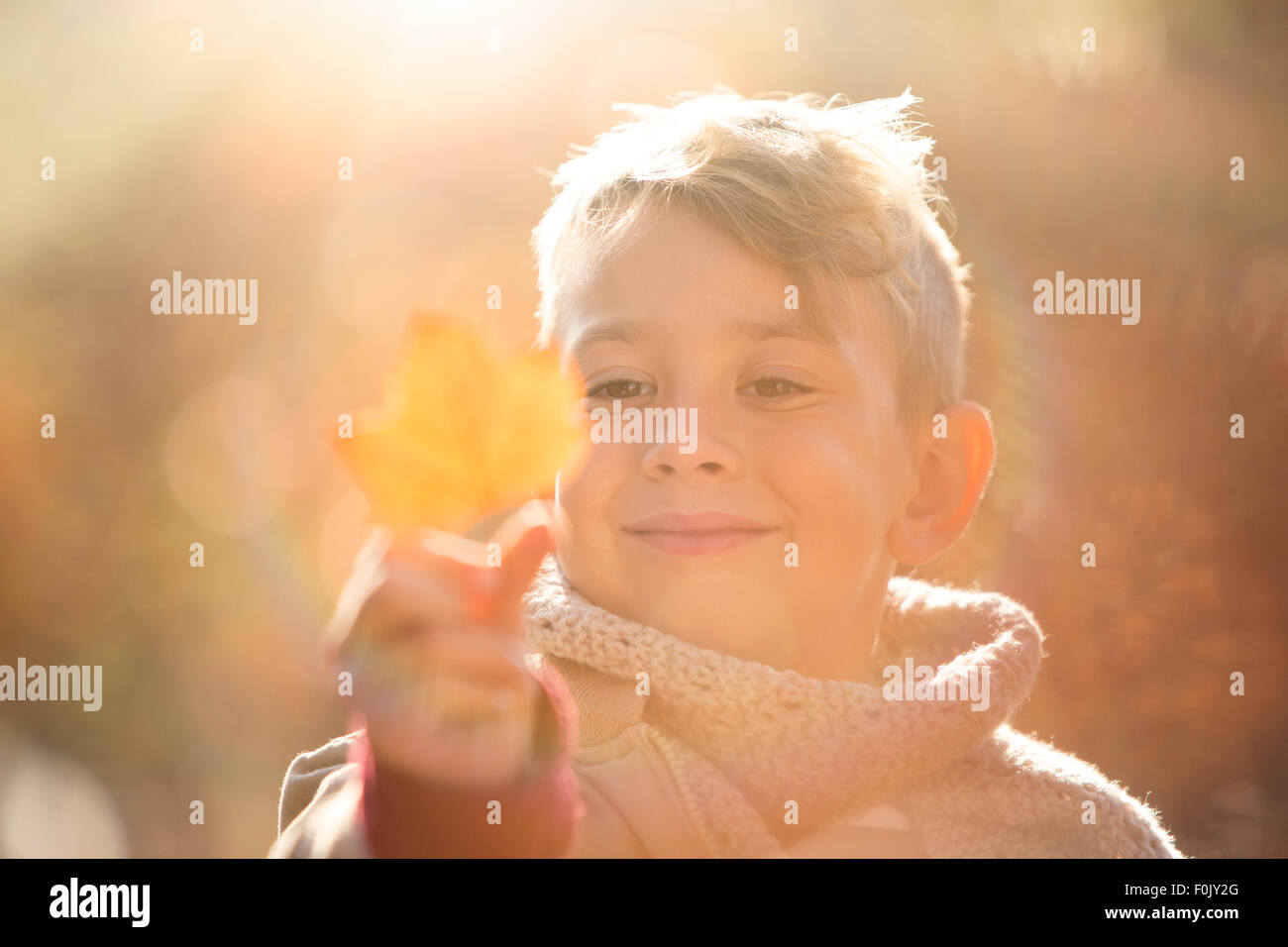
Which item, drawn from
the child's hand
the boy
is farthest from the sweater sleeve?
the boy

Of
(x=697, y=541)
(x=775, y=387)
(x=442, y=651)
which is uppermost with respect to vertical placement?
(x=775, y=387)

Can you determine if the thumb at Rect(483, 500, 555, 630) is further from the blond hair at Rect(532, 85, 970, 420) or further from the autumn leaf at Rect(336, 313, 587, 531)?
the blond hair at Rect(532, 85, 970, 420)

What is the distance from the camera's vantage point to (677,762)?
1.03 m

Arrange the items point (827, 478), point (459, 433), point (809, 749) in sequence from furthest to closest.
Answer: point (827, 478) < point (809, 749) < point (459, 433)

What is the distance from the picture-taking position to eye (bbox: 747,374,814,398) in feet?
3.72

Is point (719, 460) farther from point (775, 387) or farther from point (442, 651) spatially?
point (442, 651)

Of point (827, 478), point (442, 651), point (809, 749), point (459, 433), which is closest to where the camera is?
point (442, 651)

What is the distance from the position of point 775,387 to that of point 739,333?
77 mm

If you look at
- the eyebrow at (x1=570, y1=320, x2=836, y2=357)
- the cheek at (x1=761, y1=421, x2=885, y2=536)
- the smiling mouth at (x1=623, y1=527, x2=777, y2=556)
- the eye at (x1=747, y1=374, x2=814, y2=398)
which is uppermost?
the eyebrow at (x1=570, y1=320, x2=836, y2=357)

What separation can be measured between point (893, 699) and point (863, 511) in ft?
0.71

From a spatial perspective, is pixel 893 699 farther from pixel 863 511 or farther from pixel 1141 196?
pixel 1141 196

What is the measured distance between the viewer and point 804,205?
1192 millimetres

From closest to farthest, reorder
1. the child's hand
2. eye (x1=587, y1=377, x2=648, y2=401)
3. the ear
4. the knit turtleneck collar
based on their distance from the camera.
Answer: the child's hand < the knit turtleneck collar < eye (x1=587, y1=377, x2=648, y2=401) < the ear

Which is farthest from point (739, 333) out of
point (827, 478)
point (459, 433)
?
point (459, 433)
